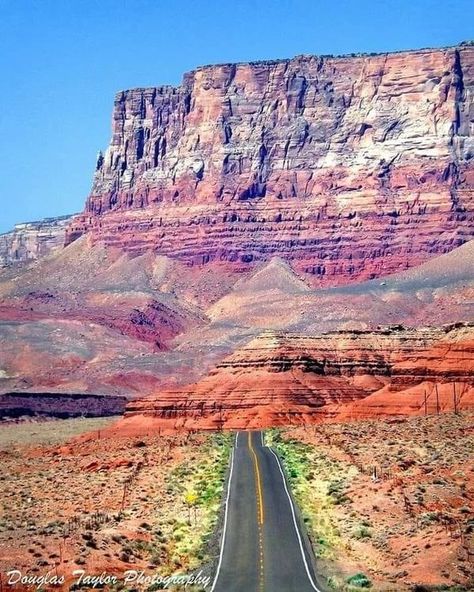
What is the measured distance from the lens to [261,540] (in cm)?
6359

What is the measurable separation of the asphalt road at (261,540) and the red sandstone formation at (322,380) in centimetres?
3224

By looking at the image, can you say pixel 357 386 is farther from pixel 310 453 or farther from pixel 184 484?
pixel 184 484

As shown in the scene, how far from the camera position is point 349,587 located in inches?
2189

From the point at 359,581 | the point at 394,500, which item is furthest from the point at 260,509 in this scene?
the point at 359,581

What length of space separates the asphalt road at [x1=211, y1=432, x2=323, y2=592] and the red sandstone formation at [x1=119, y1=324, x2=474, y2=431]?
3224 cm

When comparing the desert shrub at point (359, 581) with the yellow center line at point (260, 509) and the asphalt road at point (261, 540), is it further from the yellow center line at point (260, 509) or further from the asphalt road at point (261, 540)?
the yellow center line at point (260, 509)

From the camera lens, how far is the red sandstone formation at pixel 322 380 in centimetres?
11769

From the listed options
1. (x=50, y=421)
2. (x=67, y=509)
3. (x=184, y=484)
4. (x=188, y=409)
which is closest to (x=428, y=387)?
(x=188, y=409)

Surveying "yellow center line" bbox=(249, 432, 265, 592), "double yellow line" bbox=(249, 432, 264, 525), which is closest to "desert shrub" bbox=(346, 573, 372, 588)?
"yellow center line" bbox=(249, 432, 265, 592)

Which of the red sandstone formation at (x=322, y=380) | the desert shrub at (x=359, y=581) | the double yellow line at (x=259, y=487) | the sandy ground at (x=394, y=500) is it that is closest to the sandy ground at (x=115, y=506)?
the double yellow line at (x=259, y=487)

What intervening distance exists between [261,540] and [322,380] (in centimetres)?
6919

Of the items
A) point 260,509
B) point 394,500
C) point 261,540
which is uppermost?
point 394,500

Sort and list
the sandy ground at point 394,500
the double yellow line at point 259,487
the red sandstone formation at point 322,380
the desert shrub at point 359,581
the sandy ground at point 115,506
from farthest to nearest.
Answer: the red sandstone formation at point 322,380 < the double yellow line at point 259,487 < the sandy ground at point 115,506 < the sandy ground at point 394,500 < the desert shrub at point 359,581

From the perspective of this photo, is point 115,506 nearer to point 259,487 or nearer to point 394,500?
point 259,487
